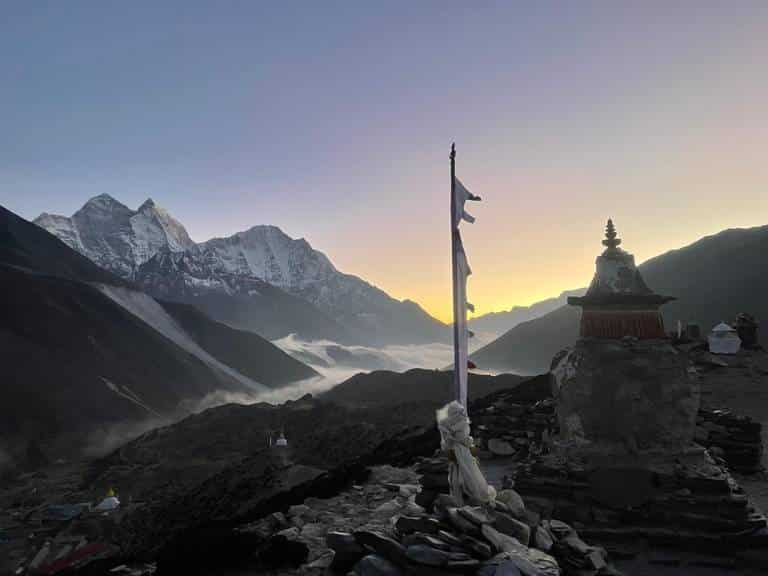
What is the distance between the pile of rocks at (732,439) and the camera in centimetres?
1748

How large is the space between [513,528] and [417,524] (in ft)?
4.52

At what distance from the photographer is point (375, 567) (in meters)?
7.71

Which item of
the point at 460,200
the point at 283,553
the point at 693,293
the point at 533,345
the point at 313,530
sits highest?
the point at 693,293

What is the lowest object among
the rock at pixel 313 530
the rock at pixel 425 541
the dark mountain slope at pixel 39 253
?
the rock at pixel 313 530

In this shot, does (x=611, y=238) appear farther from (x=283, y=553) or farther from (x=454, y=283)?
(x=283, y=553)

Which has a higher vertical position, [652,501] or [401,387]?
[652,501]

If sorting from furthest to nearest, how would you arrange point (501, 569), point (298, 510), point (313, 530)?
point (298, 510) → point (313, 530) → point (501, 569)

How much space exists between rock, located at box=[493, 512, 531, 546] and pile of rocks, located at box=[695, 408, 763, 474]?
12237 millimetres

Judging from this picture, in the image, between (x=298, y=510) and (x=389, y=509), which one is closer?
(x=389, y=509)

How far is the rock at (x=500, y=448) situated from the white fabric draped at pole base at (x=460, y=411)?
36.6ft

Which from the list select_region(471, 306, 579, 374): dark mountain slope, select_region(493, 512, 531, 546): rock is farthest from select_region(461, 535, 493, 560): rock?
select_region(471, 306, 579, 374): dark mountain slope

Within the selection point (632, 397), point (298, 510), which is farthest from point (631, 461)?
point (298, 510)

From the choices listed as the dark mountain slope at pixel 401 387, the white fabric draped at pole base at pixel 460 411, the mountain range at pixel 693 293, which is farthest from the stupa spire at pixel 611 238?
the mountain range at pixel 693 293

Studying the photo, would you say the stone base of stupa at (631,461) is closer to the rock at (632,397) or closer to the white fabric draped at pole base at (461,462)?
the rock at (632,397)
